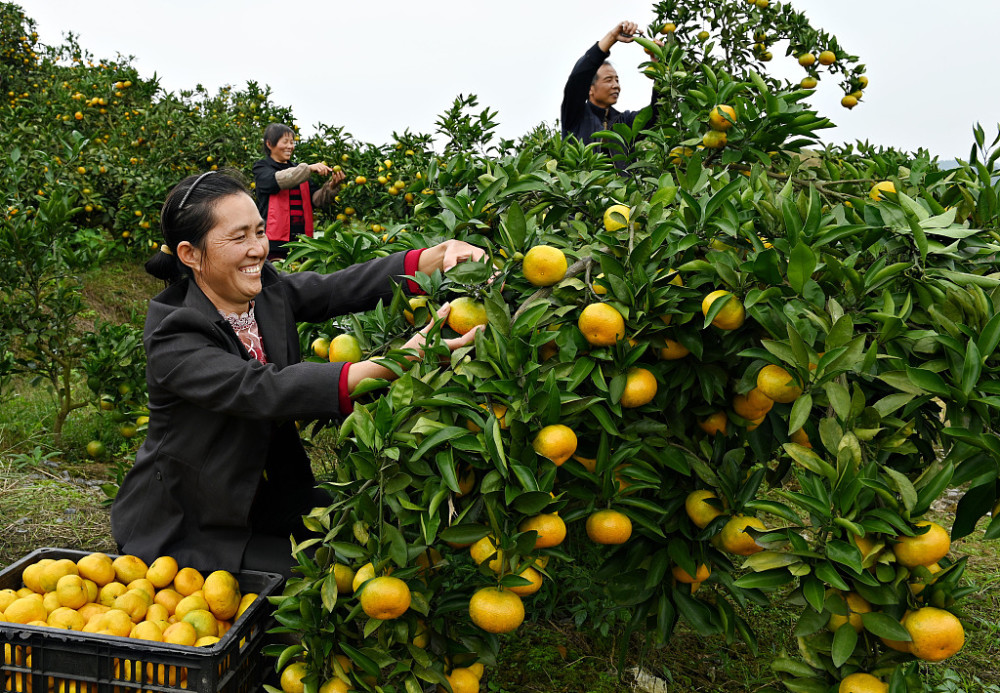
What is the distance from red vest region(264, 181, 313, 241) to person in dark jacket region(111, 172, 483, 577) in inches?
169

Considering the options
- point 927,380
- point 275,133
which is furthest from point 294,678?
point 275,133

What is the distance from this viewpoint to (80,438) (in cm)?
415

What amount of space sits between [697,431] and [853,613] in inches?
20.7

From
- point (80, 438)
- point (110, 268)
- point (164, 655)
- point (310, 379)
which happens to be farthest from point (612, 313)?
point (110, 268)

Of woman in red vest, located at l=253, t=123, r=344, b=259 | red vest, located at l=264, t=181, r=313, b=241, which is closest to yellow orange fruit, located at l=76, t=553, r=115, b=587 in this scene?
woman in red vest, located at l=253, t=123, r=344, b=259

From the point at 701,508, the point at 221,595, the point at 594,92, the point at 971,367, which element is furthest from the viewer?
the point at 594,92

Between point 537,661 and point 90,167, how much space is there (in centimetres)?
622

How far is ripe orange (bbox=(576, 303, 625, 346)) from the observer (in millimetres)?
1353

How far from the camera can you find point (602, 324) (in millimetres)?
1352

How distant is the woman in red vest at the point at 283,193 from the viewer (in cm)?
611

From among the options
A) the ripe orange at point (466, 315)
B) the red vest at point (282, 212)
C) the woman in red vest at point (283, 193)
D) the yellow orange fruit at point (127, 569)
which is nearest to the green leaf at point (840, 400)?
the ripe orange at point (466, 315)

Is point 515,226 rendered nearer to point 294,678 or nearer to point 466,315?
point 466,315

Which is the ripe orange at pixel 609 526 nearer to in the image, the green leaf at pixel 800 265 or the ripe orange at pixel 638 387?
the ripe orange at pixel 638 387

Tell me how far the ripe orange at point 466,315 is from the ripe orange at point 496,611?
50cm
